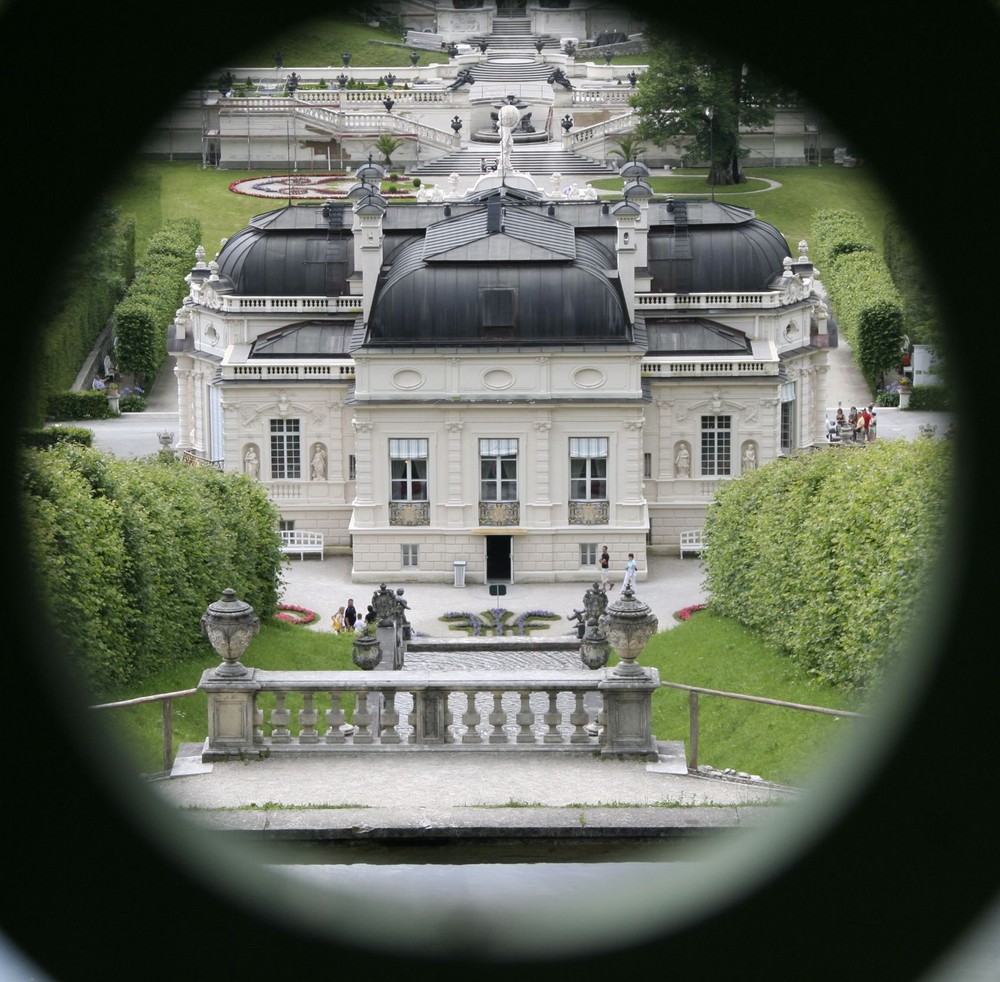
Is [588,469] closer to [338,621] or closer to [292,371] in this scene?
[292,371]

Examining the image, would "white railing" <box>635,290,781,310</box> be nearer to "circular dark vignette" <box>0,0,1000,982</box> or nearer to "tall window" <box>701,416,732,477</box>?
"tall window" <box>701,416,732,477</box>

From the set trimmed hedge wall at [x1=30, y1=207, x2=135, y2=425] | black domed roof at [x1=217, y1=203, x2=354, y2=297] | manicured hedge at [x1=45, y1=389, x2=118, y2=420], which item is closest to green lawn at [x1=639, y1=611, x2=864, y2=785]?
black domed roof at [x1=217, y1=203, x2=354, y2=297]

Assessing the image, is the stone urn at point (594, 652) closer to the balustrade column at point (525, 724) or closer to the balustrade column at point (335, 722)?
the balustrade column at point (525, 724)

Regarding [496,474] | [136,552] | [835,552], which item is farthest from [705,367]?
[136,552]

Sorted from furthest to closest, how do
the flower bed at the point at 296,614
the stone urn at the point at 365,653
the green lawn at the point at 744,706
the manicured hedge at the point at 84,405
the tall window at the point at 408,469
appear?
the manicured hedge at the point at 84,405 → the tall window at the point at 408,469 → the flower bed at the point at 296,614 → the stone urn at the point at 365,653 → the green lawn at the point at 744,706

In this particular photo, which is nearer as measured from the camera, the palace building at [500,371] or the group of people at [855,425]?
the palace building at [500,371]

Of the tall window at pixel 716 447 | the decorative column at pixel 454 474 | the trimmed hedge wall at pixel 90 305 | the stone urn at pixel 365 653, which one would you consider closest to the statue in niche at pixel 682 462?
the tall window at pixel 716 447
